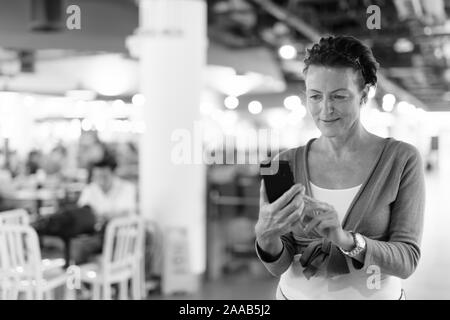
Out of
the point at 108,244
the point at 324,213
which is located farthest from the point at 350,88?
the point at 108,244

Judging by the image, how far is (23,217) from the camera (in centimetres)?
372

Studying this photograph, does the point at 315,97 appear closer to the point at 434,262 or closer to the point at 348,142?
the point at 348,142

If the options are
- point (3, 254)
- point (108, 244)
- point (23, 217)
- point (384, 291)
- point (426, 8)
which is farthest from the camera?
point (426, 8)

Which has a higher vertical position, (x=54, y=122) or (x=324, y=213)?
(x=54, y=122)

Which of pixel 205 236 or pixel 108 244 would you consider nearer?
pixel 108 244

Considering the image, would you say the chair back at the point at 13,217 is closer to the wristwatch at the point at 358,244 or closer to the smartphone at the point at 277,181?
the smartphone at the point at 277,181

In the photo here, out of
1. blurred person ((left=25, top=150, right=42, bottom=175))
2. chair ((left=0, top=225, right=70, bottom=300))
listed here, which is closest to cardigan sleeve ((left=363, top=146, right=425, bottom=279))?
chair ((left=0, top=225, right=70, bottom=300))

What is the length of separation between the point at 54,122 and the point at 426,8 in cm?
849

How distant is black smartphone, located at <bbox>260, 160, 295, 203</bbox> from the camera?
0.97m

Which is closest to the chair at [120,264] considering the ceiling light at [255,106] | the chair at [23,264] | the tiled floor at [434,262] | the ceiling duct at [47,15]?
the chair at [23,264]

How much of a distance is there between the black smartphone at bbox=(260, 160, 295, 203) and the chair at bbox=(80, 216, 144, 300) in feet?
8.46

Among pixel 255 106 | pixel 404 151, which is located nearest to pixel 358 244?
pixel 404 151

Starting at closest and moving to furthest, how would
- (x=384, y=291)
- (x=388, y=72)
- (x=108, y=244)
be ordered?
(x=384, y=291)
(x=108, y=244)
(x=388, y=72)
